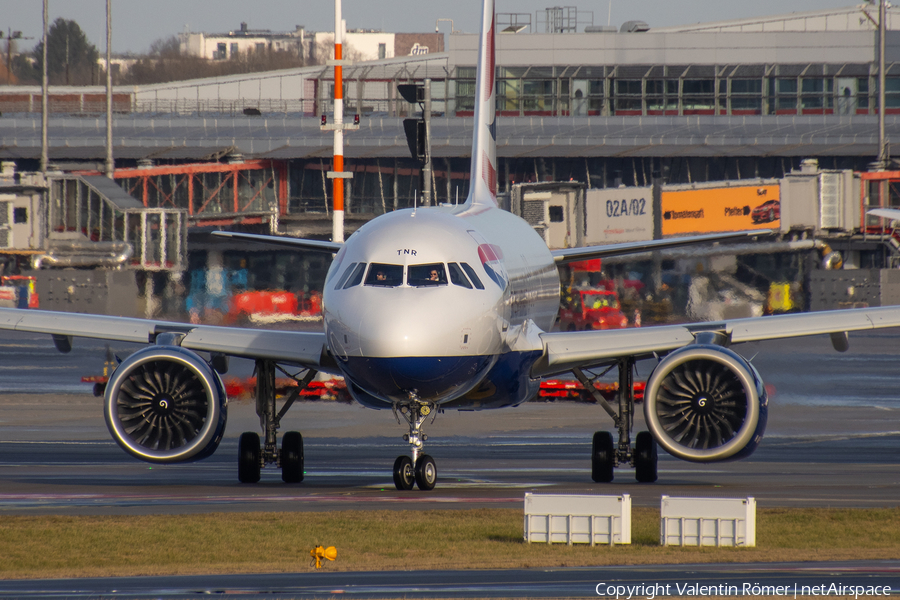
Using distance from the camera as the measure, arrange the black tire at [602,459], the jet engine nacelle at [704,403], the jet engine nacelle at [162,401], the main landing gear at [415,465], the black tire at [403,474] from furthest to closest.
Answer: the black tire at [602,459] < the jet engine nacelle at [162,401] < the black tire at [403,474] < the jet engine nacelle at [704,403] < the main landing gear at [415,465]

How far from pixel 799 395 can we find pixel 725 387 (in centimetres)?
2103

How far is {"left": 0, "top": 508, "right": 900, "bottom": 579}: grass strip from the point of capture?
14.7 metres

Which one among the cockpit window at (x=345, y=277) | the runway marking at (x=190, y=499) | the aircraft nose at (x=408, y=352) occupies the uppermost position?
the cockpit window at (x=345, y=277)

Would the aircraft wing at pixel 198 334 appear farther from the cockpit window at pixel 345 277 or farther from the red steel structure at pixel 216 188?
the red steel structure at pixel 216 188

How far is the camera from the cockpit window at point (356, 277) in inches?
767

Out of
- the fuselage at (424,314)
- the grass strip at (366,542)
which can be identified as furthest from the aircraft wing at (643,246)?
the grass strip at (366,542)

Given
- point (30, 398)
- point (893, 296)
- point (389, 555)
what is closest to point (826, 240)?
point (893, 296)

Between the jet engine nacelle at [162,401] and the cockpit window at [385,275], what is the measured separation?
12.2 ft

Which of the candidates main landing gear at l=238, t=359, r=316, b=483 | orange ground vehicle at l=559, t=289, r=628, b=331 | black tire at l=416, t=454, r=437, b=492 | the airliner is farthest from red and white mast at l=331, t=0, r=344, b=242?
orange ground vehicle at l=559, t=289, r=628, b=331

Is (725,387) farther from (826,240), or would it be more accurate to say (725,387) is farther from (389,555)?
(826,240)

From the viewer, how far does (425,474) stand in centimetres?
2091

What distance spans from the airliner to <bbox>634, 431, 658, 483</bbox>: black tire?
25 mm

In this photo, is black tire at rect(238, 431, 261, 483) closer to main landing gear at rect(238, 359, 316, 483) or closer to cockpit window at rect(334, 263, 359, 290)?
main landing gear at rect(238, 359, 316, 483)

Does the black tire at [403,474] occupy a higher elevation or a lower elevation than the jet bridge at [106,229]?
lower
